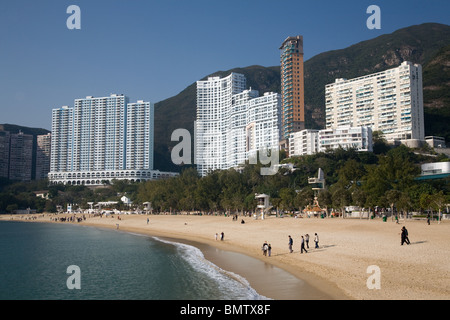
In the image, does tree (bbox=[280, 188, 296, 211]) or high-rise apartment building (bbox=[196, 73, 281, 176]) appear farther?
high-rise apartment building (bbox=[196, 73, 281, 176])

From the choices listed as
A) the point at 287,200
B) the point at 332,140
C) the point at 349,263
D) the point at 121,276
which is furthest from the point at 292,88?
the point at 121,276

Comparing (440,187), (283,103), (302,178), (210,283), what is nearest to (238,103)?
(283,103)

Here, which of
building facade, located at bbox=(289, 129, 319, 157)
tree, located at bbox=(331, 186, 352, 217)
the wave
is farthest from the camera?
building facade, located at bbox=(289, 129, 319, 157)

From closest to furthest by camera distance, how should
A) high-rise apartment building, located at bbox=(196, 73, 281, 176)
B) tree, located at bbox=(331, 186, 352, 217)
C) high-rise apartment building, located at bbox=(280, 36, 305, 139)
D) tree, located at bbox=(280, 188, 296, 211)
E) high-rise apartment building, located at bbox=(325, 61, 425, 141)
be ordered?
tree, located at bbox=(331, 186, 352, 217) → tree, located at bbox=(280, 188, 296, 211) → high-rise apartment building, located at bbox=(325, 61, 425, 141) → high-rise apartment building, located at bbox=(280, 36, 305, 139) → high-rise apartment building, located at bbox=(196, 73, 281, 176)

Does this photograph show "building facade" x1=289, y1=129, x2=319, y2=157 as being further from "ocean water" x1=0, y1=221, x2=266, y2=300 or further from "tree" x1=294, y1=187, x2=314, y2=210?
"ocean water" x1=0, y1=221, x2=266, y2=300

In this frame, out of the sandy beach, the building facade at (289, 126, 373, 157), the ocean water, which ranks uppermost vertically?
the building facade at (289, 126, 373, 157)

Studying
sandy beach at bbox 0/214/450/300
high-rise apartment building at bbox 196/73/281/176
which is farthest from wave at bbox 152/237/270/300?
high-rise apartment building at bbox 196/73/281/176
